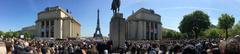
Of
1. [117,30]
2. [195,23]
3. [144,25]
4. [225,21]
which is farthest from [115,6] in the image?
[144,25]

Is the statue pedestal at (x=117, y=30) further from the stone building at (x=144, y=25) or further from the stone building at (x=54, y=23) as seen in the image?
the stone building at (x=54, y=23)

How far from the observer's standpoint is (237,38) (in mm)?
3549

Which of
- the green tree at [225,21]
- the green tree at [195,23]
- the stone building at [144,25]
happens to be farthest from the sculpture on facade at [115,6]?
the stone building at [144,25]

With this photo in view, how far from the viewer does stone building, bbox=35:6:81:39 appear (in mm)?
162250

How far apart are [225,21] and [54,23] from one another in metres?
70.4

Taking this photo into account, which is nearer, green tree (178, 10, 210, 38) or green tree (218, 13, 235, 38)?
green tree (218, 13, 235, 38)

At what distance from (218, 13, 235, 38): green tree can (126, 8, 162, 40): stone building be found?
47.1 m

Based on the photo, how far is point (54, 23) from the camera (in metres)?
163

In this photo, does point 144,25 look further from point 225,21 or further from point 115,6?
point 115,6

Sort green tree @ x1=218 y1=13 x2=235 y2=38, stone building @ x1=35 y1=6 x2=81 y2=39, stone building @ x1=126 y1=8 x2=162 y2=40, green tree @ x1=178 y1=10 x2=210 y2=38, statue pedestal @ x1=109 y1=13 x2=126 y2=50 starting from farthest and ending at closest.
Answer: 1. stone building @ x1=35 y1=6 x2=81 y2=39
2. stone building @ x1=126 y1=8 x2=162 y2=40
3. green tree @ x1=178 y1=10 x2=210 y2=38
4. green tree @ x1=218 y1=13 x2=235 y2=38
5. statue pedestal @ x1=109 y1=13 x2=126 y2=50

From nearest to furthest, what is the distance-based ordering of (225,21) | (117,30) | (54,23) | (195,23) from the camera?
(117,30) < (225,21) < (195,23) < (54,23)

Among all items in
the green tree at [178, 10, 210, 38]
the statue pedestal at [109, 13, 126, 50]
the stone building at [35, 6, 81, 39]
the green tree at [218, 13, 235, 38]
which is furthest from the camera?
the stone building at [35, 6, 81, 39]

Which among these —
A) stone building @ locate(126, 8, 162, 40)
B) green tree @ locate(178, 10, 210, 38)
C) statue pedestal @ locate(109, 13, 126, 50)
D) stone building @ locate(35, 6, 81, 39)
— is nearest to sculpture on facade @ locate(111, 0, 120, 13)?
statue pedestal @ locate(109, 13, 126, 50)

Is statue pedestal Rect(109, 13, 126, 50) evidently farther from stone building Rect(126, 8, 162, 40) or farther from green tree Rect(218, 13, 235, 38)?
stone building Rect(126, 8, 162, 40)
